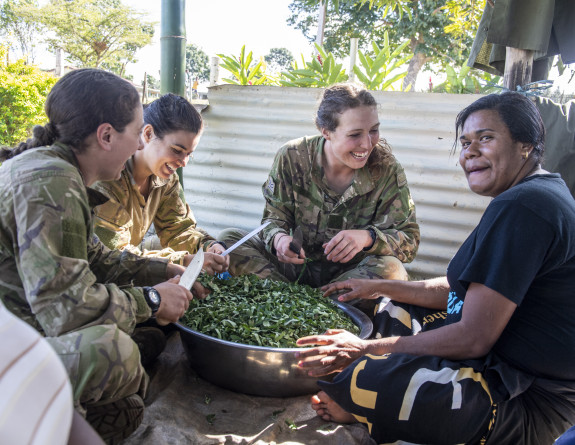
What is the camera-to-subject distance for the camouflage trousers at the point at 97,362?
1465mm

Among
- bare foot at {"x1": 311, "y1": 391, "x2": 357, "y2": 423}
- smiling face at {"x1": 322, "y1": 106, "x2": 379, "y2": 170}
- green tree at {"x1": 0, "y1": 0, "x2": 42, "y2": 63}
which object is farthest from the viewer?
green tree at {"x1": 0, "y1": 0, "x2": 42, "y2": 63}

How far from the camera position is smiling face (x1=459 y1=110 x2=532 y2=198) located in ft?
6.34

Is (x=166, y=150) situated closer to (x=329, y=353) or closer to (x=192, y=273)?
(x=192, y=273)

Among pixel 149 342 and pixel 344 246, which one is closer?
pixel 149 342

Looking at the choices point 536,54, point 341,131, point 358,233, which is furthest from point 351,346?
point 536,54

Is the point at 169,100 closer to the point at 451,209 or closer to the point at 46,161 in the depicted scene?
the point at 46,161

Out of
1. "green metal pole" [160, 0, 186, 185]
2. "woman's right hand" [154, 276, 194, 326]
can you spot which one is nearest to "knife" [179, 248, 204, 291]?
"woman's right hand" [154, 276, 194, 326]

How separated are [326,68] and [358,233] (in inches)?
118

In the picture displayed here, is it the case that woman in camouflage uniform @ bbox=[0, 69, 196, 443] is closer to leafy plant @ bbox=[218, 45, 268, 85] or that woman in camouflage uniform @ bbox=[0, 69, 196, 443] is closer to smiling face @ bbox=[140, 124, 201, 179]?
smiling face @ bbox=[140, 124, 201, 179]

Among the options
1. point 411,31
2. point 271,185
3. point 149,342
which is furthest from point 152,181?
point 411,31

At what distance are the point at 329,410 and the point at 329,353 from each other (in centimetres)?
29

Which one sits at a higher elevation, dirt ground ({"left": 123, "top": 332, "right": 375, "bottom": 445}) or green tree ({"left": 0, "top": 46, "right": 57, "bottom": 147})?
green tree ({"left": 0, "top": 46, "right": 57, "bottom": 147})

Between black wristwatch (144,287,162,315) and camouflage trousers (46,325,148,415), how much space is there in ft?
0.75

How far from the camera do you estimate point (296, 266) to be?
346 centimetres
